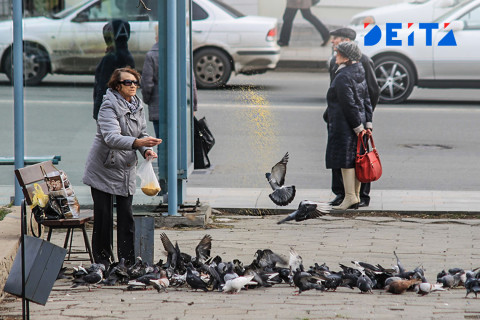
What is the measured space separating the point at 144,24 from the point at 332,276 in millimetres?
3628

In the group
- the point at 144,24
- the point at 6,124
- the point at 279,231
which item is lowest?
the point at 279,231

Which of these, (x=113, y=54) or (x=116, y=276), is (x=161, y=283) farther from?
(x=113, y=54)

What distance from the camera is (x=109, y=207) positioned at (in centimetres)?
684

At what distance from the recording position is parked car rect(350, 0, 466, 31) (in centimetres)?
1769

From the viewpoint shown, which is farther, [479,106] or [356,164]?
[479,106]

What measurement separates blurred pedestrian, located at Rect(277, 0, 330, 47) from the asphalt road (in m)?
4.14

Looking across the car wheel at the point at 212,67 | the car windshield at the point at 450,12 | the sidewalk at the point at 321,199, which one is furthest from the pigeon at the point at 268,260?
the car windshield at the point at 450,12

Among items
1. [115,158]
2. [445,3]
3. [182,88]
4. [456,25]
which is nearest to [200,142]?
[182,88]

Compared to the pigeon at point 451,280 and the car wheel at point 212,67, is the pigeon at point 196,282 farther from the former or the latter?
the car wheel at point 212,67

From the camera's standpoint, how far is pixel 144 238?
21.6ft

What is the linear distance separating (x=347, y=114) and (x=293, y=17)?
15536mm

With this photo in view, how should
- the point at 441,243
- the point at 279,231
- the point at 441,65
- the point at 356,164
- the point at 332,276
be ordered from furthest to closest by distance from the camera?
the point at 441,65, the point at 356,164, the point at 279,231, the point at 441,243, the point at 332,276

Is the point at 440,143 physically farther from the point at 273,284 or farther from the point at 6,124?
the point at 273,284

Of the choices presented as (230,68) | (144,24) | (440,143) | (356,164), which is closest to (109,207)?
(144,24)
